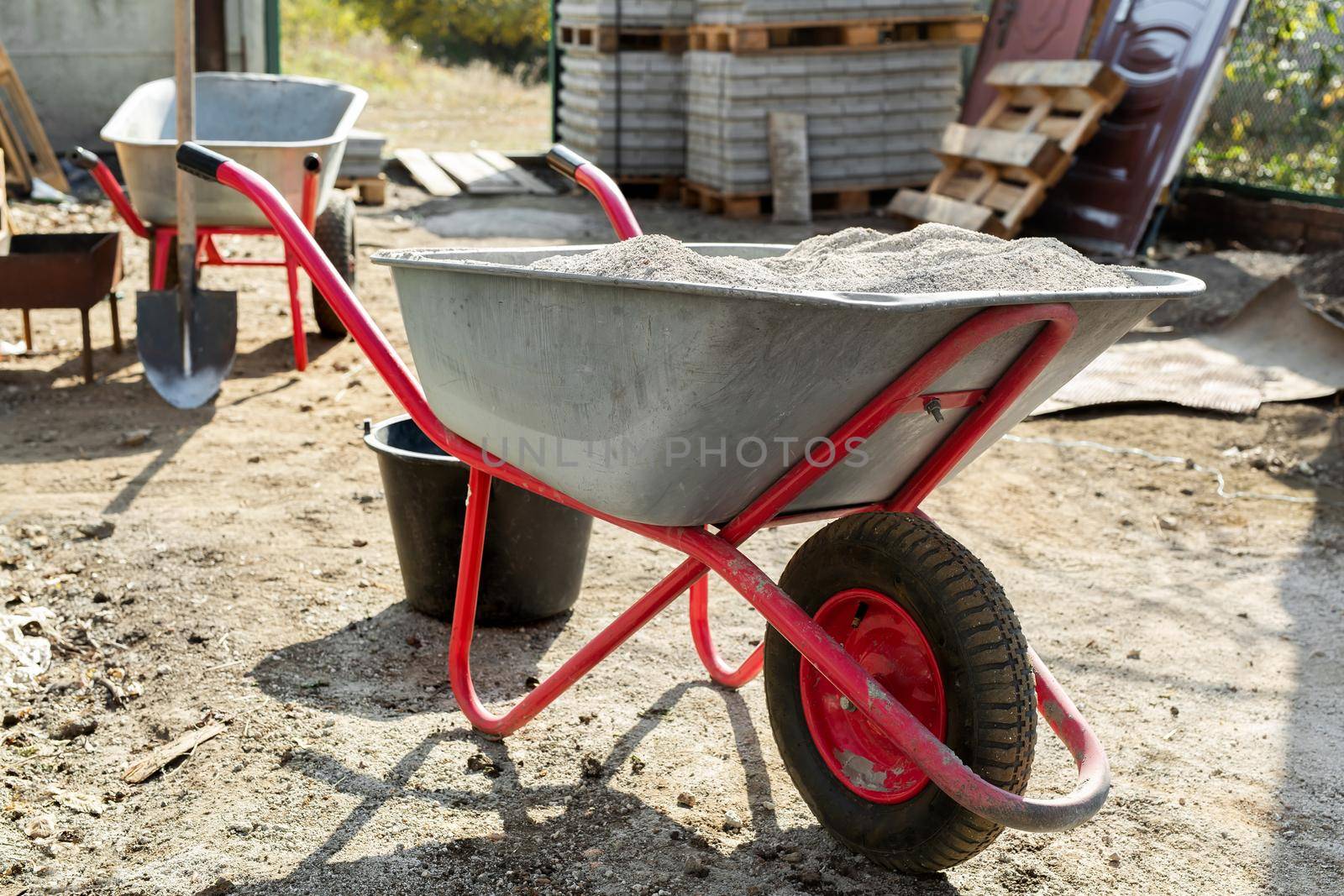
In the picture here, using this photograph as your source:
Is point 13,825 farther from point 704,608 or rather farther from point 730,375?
point 730,375

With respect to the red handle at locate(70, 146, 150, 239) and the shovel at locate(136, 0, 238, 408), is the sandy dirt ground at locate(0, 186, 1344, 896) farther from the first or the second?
the red handle at locate(70, 146, 150, 239)

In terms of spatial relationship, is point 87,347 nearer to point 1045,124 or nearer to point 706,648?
point 706,648

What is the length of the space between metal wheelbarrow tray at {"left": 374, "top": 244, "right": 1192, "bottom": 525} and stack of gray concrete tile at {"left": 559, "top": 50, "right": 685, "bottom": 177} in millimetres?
7021

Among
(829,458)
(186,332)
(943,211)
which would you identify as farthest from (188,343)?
(943,211)

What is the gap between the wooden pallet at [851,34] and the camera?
793 cm

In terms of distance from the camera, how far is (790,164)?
8148 mm

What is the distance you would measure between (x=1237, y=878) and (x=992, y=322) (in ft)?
4.09

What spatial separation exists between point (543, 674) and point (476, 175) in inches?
290

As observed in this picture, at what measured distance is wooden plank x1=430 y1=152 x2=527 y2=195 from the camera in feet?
30.4

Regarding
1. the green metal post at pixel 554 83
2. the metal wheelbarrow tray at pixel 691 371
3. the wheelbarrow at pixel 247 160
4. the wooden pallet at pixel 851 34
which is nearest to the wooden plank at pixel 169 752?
the metal wheelbarrow tray at pixel 691 371

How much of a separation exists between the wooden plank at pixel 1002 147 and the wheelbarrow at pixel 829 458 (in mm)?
5526

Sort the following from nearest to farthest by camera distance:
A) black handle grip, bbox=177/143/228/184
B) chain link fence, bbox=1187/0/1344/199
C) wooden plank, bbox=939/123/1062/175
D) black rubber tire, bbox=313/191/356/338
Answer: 1. black handle grip, bbox=177/143/228/184
2. black rubber tire, bbox=313/191/356/338
3. wooden plank, bbox=939/123/1062/175
4. chain link fence, bbox=1187/0/1344/199

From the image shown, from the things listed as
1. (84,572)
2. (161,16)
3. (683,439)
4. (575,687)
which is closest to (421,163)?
(161,16)

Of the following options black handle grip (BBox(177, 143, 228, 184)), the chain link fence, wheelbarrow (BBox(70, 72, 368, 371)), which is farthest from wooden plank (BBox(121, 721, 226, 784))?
the chain link fence
